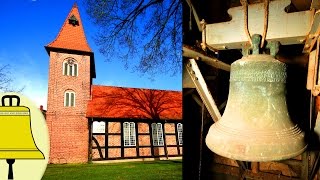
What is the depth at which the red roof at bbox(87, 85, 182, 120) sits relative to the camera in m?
19.8

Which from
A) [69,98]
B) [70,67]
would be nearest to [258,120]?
[69,98]

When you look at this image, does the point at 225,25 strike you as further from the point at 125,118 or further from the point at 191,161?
the point at 125,118

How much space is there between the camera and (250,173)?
2936 millimetres

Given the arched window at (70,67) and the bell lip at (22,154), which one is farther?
the arched window at (70,67)

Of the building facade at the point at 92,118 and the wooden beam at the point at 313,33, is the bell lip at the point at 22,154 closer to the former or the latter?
the wooden beam at the point at 313,33

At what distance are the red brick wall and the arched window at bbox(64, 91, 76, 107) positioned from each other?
0.20 meters

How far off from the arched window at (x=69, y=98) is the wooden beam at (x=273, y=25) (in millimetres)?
19630

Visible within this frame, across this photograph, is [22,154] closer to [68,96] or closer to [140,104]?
[140,104]

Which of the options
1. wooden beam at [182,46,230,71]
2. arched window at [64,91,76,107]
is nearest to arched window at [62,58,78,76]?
arched window at [64,91,76,107]

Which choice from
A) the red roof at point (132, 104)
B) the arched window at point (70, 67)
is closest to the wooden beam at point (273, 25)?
the red roof at point (132, 104)

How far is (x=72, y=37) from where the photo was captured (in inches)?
869

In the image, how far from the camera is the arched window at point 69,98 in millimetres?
20125

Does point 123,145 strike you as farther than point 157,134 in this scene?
No

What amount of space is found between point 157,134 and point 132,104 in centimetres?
278
